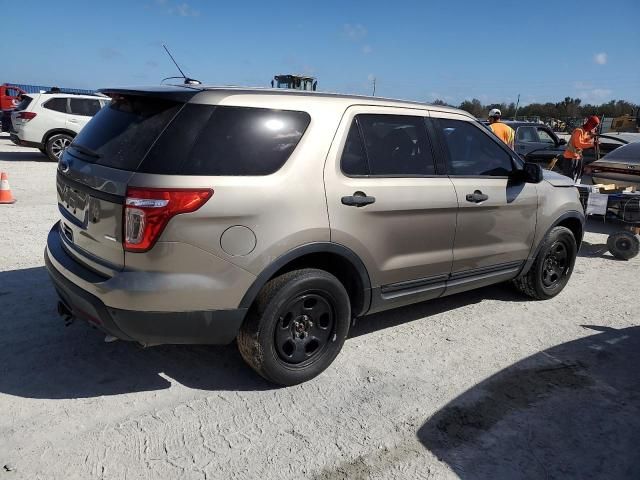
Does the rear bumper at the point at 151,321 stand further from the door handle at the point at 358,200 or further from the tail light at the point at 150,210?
the door handle at the point at 358,200

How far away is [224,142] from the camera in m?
2.83

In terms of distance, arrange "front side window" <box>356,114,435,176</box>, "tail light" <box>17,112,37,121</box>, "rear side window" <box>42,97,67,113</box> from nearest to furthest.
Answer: "front side window" <box>356,114,435,176</box>
"tail light" <box>17,112,37,121</box>
"rear side window" <box>42,97,67,113</box>

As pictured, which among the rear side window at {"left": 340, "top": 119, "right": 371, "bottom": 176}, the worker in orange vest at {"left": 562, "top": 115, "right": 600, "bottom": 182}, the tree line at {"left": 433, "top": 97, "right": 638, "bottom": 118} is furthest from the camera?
the tree line at {"left": 433, "top": 97, "right": 638, "bottom": 118}

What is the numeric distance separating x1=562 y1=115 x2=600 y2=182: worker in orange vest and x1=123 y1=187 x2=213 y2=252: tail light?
942cm

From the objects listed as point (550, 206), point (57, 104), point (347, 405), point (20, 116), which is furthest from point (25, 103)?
point (347, 405)

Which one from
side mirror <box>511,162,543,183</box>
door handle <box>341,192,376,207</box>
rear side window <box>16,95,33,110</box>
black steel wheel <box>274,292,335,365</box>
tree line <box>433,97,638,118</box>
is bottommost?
black steel wheel <box>274,292,335,365</box>

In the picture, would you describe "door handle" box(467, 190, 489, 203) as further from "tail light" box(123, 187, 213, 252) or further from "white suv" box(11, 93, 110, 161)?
"white suv" box(11, 93, 110, 161)

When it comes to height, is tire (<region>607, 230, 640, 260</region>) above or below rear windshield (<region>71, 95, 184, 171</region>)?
below

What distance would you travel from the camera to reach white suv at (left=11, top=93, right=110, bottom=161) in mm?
13094

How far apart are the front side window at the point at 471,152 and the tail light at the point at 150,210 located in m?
2.16

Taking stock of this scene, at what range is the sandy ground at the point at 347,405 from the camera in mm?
2594

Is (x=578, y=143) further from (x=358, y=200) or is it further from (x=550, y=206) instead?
(x=358, y=200)

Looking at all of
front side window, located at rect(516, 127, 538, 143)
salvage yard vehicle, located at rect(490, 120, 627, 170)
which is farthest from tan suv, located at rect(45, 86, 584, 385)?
front side window, located at rect(516, 127, 538, 143)

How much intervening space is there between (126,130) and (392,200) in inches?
67.0
